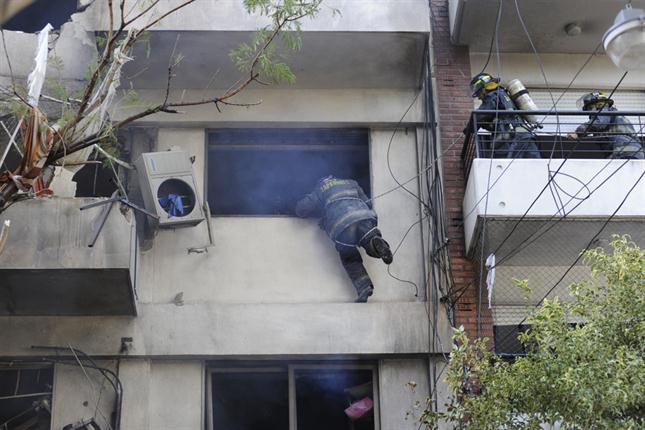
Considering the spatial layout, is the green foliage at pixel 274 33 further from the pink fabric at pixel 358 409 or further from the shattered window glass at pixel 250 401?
the pink fabric at pixel 358 409

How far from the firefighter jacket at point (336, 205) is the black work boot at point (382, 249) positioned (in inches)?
12.2

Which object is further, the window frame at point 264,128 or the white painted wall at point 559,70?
the white painted wall at point 559,70

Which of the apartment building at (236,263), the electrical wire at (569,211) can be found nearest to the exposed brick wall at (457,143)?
the apartment building at (236,263)

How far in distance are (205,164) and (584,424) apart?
5.80m

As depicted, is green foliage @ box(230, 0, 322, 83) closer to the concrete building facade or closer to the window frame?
the concrete building facade

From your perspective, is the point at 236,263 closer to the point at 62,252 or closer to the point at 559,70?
the point at 62,252

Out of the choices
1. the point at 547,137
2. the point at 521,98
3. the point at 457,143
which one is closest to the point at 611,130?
the point at 547,137

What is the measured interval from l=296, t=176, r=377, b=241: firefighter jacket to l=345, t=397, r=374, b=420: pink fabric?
1771mm

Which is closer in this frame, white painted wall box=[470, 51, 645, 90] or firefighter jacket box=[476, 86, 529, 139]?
firefighter jacket box=[476, 86, 529, 139]

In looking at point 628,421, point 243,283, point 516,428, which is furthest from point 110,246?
point 628,421

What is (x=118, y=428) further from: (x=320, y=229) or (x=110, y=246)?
(x=320, y=229)

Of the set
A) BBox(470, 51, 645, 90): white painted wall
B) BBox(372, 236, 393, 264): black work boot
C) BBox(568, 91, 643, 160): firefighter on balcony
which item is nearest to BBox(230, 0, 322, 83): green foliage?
BBox(372, 236, 393, 264): black work boot

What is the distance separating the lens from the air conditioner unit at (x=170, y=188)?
11.4 m

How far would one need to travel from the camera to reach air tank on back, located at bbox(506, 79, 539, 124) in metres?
11.8
